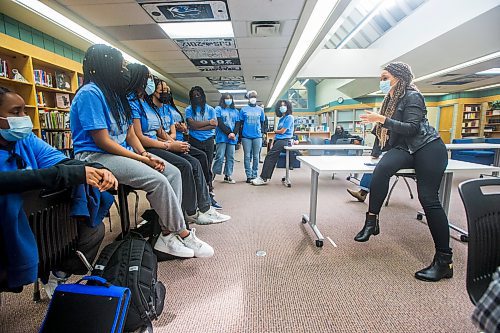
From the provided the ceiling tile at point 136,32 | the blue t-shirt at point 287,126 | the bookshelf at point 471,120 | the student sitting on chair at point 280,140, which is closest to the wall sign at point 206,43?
the ceiling tile at point 136,32

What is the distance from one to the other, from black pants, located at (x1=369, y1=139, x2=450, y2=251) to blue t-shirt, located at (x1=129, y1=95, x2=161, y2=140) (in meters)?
1.76

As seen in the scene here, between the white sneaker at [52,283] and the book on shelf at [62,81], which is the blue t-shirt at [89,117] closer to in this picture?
the white sneaker at [52,283]

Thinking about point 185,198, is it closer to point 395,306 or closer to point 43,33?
point 395,306

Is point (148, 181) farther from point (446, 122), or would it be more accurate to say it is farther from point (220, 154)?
A: point (446, 122)

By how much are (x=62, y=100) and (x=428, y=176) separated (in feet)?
16.6

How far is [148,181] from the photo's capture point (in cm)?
151

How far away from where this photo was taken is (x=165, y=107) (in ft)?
9.16

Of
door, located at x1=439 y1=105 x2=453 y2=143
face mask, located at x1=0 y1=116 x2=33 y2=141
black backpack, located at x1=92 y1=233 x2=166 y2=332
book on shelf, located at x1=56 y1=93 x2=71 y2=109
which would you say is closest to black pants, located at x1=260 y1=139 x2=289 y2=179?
black backpack, located at x1=92 y1=233 x2=166 y2=332

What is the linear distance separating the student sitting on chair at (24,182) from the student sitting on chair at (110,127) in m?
0.19

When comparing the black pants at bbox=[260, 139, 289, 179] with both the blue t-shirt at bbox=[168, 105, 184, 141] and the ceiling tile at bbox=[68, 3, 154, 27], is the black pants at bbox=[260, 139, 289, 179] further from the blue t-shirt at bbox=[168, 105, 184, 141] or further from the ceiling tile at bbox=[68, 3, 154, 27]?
the ceiling tile at bbox=[68, 3, 154, 27]

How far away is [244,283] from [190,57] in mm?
5112

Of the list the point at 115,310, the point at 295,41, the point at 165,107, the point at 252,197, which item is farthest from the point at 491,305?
the point at 295,41

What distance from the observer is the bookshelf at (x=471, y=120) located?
36.1ft

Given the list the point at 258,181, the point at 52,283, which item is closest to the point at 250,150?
the point at 258,181
